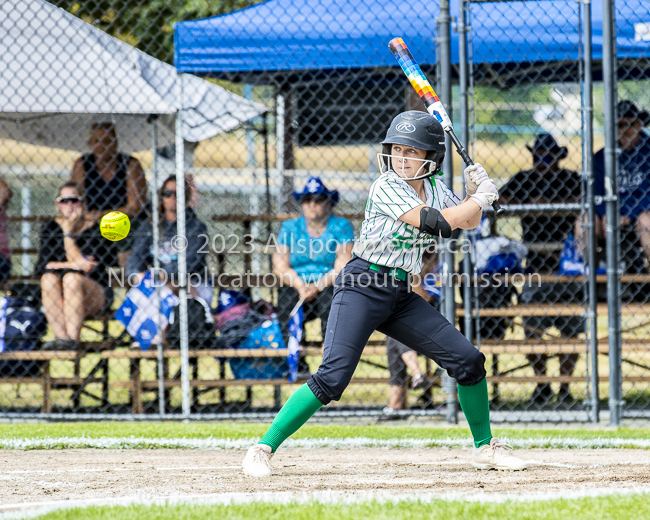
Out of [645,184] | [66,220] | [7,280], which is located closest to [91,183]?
[66,220]

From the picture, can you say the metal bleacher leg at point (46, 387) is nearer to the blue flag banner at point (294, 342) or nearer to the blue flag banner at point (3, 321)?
the blue flag banner at point (3, 321)

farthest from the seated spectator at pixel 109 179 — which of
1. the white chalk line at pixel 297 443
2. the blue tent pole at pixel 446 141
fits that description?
the blue tent pole at pixel 446 141

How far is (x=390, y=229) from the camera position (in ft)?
12.6

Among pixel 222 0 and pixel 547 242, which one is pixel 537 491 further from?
pixel 222 0

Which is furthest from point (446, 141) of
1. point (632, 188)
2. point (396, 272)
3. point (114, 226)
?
point (114, 226)

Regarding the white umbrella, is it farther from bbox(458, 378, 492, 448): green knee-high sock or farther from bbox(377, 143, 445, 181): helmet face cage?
bbox(458, 378, 492, 448): green knee-high sock

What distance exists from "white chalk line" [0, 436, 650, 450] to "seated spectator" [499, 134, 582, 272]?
6.02 feet

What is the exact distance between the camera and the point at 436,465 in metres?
4.29

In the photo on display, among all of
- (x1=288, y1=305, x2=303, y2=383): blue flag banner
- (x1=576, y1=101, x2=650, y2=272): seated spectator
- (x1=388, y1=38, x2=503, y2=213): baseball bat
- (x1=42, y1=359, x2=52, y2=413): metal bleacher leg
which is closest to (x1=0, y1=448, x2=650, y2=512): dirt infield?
(x1=288, y1=305, x2=303, y2=383): blue flag banner

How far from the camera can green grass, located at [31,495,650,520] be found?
301 cm

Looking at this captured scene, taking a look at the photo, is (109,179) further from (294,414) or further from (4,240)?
(294,414)

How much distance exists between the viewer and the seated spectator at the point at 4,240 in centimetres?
660

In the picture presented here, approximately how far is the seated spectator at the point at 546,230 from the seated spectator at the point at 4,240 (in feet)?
12.5

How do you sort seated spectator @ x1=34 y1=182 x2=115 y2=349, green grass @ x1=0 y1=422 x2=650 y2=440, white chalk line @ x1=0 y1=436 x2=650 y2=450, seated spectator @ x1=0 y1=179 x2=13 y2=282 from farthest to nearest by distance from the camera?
1. seated spectator @ x1=0 y1=179 x2=13 y2=282
2. seated spectator @ x1=34 y1=182 x2=115 y2=349
3. green grass @ x1=0 y1=422 x2=650 y2=440
4. white chalk line @ x1=0 y1=436 x2=650 y2=450
